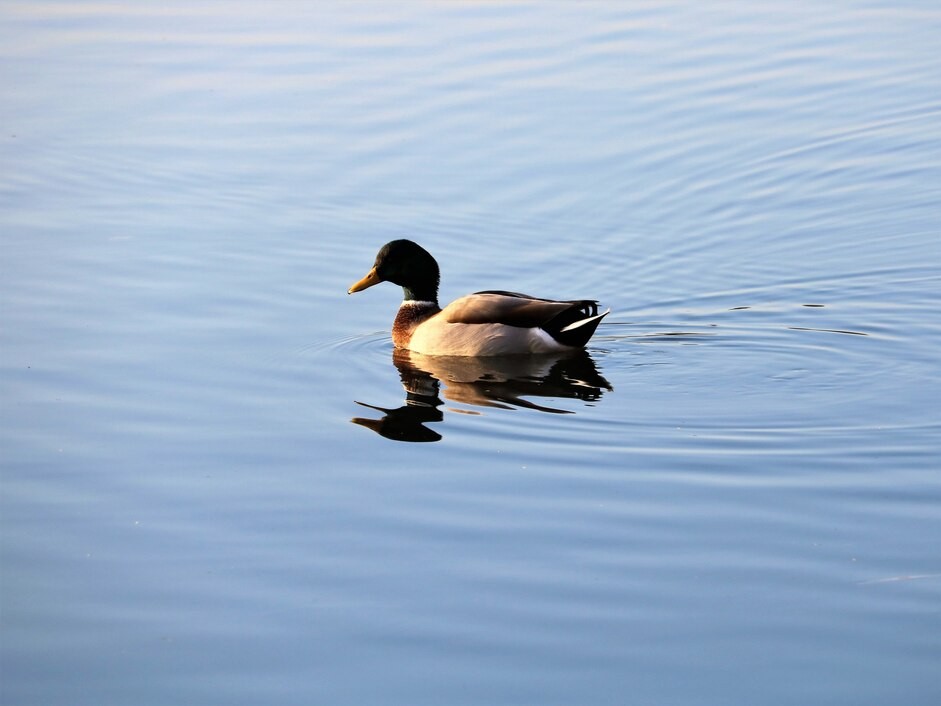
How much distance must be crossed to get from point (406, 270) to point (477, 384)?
1845mm

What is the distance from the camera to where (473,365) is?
1184 centimetres

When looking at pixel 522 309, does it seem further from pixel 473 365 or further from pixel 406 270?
pixel 406 270

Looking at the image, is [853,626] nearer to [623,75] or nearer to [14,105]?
[623,75]

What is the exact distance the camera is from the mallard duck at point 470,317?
1167 centimetres

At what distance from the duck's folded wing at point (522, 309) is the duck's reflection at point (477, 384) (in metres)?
0.34

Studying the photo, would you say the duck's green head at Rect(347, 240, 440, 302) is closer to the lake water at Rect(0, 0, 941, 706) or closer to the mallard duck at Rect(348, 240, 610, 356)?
the mallard duck at Rect(348, 240, 610, 356)

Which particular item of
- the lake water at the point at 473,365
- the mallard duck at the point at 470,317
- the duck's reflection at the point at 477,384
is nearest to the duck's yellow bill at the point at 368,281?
the mallard duck at the point at 470,317

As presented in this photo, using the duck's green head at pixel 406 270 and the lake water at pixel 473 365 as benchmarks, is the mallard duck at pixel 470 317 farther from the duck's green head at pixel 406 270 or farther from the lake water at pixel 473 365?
the lake water at pixel 473 365

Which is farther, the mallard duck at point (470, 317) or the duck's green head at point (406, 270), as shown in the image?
the duck's green head at point (406, 270)

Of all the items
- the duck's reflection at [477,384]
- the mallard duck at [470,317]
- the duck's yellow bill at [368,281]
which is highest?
the duck's yellow bill at [368,281]

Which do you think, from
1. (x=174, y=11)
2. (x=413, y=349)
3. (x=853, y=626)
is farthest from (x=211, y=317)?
(x=174, y=11)

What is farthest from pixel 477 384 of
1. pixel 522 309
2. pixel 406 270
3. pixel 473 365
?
pixel 406 270

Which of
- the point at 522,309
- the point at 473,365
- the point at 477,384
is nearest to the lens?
the point at 477,384

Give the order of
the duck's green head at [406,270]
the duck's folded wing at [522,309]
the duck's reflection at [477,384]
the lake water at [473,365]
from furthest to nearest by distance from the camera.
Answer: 1. the duck's green head at [406,270]
2. the duck's folded wing at [522,309]
3. the duck's reflection at [477,384]
4. the lake water at [473,365]
